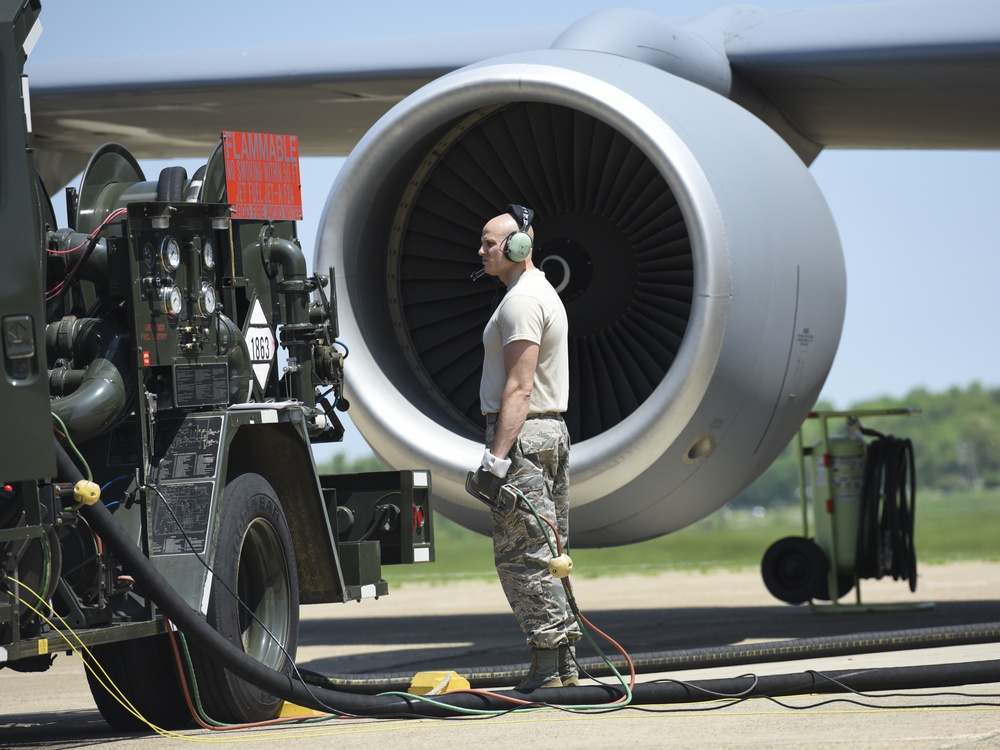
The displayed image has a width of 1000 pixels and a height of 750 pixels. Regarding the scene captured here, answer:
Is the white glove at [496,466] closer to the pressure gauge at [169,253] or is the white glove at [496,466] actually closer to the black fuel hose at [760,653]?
the black fuel hose at [760,653]

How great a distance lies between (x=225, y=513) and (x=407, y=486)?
1.24 meters

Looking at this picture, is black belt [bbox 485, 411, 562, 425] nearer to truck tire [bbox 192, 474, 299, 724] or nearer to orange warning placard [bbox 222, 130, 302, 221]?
truck tire [bbox 192, 474, 299, 724]

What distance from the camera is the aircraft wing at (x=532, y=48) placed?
24.6 ft

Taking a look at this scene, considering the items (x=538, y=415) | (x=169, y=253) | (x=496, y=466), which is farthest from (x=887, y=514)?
(x=169, y=253)

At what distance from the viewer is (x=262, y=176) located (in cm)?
580

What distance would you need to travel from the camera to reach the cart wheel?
33.3ft

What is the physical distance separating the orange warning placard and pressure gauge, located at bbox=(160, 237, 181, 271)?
29.9 inches

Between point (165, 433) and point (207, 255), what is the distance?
0.62 m

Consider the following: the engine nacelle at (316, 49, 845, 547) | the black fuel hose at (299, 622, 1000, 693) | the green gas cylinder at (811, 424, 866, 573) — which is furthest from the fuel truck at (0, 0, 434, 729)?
the green gas cylinder at (811, 424, 866, 573)

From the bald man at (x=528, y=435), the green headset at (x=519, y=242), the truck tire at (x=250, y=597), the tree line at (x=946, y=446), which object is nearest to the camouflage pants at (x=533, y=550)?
the bald man at (x=528, y=435)

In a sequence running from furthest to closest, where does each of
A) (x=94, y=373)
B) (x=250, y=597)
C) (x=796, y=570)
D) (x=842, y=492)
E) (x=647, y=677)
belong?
(x=796, y=570) → (x=842, y=492) → (x=647, y=677) → (x=250, y=597) → (x=94, y=373)

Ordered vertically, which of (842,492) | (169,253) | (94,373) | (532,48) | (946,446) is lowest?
(946,446)

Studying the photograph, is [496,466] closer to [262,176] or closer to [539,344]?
[539,344]

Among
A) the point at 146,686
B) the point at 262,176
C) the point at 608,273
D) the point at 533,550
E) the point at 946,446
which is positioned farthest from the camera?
the point at 946,446
